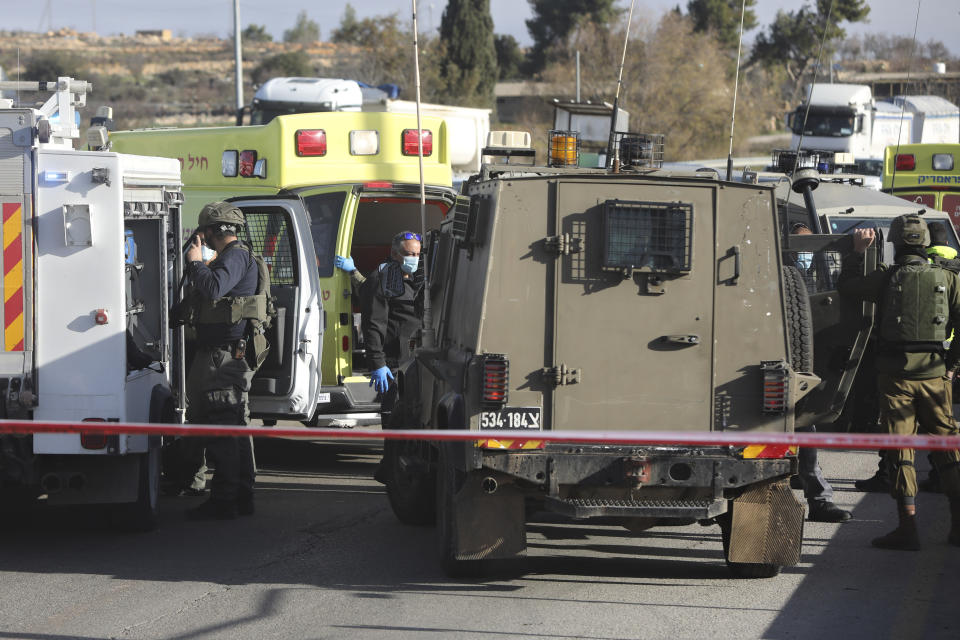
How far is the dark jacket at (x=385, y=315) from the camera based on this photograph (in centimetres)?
1001

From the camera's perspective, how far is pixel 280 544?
800 cm

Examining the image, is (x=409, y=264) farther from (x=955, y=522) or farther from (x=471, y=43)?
(x=471, y=43)

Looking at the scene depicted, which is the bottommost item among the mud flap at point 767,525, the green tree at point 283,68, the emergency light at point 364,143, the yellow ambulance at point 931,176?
the mud flap at point 767,525

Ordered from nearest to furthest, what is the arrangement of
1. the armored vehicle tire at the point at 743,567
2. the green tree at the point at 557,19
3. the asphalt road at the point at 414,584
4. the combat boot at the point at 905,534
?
the asphalt road at the point at 414,584, the armored vehicle tire at the point at 743,567, the combat boot at the point at 905,534, the green tree at the point at 557,19

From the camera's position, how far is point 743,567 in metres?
7.13

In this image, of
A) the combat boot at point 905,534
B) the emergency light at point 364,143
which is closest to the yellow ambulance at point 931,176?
the emergency light at point 364,143

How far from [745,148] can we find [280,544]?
178ft

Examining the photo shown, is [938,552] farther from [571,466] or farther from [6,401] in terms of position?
[6,401]

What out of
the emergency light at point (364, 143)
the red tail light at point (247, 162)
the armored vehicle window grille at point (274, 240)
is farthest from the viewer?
the emergency light at point (364, 143)

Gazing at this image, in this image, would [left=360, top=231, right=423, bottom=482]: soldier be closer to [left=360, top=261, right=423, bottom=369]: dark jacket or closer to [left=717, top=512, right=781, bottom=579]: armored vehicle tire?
[left=360, top=261, right=423, bottom=369]: dark jacket

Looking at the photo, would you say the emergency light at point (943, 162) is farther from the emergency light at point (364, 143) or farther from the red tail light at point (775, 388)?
the red tail light at point (775, 388)

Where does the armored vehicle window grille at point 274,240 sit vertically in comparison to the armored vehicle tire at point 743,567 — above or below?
above

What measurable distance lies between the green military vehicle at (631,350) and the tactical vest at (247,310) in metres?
2.20

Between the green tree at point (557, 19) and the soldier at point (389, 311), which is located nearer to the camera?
the soldier at point (389, 311)
